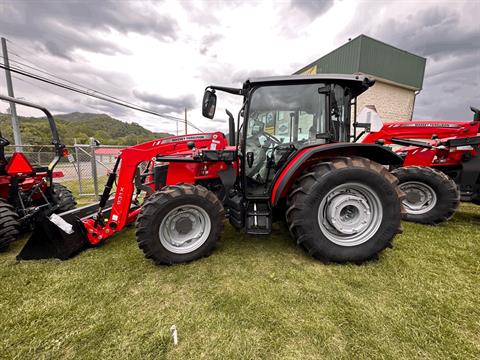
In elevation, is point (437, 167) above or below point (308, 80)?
below

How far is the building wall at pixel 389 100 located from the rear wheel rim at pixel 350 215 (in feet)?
38.6

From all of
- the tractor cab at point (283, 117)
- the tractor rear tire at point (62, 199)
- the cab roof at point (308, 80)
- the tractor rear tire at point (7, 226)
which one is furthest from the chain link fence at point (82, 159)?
the cab roof at point (308, 80)

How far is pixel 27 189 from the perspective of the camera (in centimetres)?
346

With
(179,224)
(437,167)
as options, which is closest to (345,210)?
(179,224)

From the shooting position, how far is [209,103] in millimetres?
2713

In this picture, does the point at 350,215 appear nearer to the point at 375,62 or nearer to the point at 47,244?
the point at 47,244

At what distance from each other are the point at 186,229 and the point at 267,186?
1.16 metres

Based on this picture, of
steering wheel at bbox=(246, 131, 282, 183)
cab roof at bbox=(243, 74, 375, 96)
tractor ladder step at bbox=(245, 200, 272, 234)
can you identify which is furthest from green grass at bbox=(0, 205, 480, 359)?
cab roof at bbox=(243, 74, 375, 96)

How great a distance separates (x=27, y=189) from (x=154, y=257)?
287 centimetres

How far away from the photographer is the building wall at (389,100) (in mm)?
12406

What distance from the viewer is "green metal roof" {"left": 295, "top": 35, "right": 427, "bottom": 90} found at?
11.5 metres

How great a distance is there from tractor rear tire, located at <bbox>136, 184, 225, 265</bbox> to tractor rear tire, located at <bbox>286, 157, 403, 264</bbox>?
3.09ft

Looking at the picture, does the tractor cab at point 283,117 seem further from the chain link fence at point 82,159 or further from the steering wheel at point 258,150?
the chain link fence at point 82,159

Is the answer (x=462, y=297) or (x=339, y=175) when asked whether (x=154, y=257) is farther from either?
(x=462, y=297)
